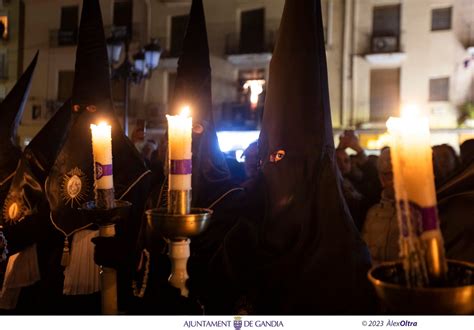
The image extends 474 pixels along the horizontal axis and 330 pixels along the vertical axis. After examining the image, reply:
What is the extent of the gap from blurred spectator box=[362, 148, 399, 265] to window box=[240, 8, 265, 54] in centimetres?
1412

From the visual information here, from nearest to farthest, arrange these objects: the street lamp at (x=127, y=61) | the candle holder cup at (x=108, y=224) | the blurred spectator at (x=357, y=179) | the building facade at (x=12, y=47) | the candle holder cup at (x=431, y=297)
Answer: the candle holder cup at (x=431, y=297), the candle holder cup at (x=108, y=224), the blurred spectator at (x=357, y=179), the street lamp at (x=127, y=61), the building facade at (x=12, y=47)

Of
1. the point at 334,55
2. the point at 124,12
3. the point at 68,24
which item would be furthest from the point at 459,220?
the point at 68,24

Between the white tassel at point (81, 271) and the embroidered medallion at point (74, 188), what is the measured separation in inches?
8.3

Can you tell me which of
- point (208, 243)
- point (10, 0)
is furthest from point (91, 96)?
point (10, 0)

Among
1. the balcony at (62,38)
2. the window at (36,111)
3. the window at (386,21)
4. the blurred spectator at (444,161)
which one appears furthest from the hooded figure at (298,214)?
the window at (36,111)

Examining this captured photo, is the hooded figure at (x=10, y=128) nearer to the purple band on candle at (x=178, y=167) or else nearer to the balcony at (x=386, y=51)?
the purple band on candle at (x=178, y=167)

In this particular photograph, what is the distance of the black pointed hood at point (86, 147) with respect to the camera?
279 centimetres

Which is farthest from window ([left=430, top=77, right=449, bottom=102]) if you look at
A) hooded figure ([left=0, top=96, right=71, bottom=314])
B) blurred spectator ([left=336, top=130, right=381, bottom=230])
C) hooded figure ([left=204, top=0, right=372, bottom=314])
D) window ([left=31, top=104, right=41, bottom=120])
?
hooded figure ([left=204, top=0, right=372, bottom=314])

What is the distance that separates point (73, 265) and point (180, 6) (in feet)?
51.6

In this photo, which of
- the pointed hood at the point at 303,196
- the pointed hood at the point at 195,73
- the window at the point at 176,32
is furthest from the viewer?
the window at the point at 176,32

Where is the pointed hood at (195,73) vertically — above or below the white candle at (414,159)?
above

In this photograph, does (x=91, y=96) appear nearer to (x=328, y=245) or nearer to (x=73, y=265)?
(x=73, y=265)

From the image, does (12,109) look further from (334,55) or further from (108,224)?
(334,55)

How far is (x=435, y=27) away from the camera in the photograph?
50.4 feet
